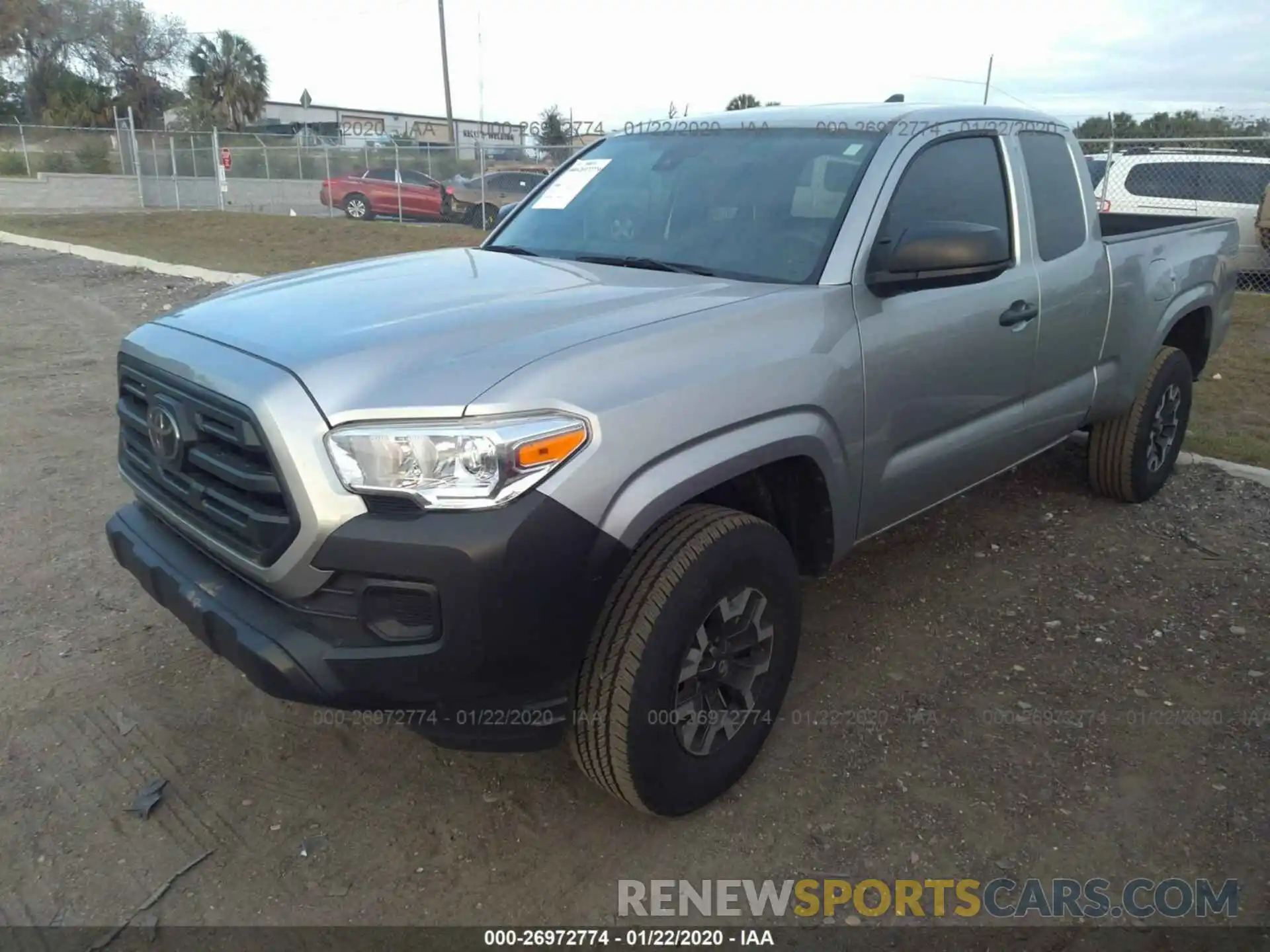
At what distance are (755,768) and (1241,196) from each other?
39.3 ft

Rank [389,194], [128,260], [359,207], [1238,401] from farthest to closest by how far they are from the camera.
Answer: [359,207]
[389,194]
[128,260]
[1238,401]

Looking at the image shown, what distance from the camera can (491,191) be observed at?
2197cm

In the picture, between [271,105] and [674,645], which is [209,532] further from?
[271,105]

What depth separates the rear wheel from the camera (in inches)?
922

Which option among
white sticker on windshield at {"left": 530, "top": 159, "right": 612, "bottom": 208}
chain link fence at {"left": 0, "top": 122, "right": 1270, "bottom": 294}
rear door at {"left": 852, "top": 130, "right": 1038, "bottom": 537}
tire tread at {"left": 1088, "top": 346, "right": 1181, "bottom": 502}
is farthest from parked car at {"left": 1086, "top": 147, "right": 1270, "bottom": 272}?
white sticker on windshield at {"left": 530, "top": 159, "right": 612, "bottom": 208}

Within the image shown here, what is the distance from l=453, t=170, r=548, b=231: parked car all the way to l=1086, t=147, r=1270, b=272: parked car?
489 inches

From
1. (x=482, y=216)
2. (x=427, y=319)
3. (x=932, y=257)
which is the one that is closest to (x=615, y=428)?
(x=427, y=319)

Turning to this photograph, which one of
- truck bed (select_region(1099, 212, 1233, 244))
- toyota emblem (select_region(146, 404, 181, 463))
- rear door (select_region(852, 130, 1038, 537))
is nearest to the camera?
toyota emblem (select_region(146, 404, 181, 463))

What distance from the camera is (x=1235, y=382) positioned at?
7367 millimetres

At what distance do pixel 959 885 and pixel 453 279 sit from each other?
2220mm

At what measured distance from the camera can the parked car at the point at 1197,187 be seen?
→ 11609mm

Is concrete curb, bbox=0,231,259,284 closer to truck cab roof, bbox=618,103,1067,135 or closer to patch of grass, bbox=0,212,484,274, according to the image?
patch of grass, bbox=0,212,484,274

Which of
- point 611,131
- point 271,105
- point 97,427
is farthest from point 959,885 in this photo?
point 271,105

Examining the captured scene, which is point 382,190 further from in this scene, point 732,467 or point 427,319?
point 732,467
